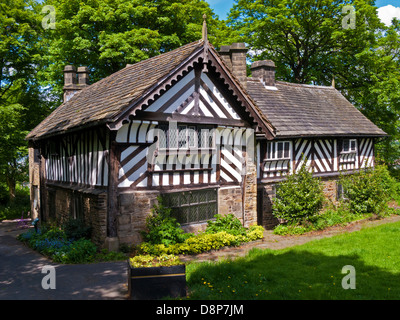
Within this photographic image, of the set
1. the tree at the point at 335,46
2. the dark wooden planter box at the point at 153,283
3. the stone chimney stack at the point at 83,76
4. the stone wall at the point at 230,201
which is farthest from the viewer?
the tree at the point at 335,46

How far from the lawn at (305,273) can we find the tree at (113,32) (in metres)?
17.0

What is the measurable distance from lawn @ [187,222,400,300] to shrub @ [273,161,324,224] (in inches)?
141

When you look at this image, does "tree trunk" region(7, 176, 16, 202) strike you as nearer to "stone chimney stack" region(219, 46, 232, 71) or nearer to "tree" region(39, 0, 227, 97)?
"tree" region(39, 0, 227, 97)

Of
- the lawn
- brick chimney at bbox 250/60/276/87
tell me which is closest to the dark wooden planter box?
the lawn

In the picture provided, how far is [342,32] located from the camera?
87.4ft

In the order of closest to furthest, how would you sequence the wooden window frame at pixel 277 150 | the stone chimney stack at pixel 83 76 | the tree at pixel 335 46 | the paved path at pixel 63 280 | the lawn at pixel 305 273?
the lawn at pixel 305 273, the paved path at pixel 63 280, the wooden window frame at pixel 277 150, the stone chimney stack at pixel 83 76, the tree at pixel 335 46

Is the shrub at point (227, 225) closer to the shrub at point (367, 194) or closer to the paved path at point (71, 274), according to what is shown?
the paved path at point (71, 274)

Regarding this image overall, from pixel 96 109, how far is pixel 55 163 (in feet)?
16.8

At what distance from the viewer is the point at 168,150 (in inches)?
504

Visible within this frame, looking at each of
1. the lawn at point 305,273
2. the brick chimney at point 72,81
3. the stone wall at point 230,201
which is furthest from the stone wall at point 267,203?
the brick chimney at point 72,81

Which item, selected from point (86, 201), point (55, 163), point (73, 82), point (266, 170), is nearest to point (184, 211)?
point (86, 201)

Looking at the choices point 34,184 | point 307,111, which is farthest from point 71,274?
point 307,111

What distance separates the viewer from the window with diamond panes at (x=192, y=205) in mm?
13297

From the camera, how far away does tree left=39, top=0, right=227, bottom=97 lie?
23641 mm
